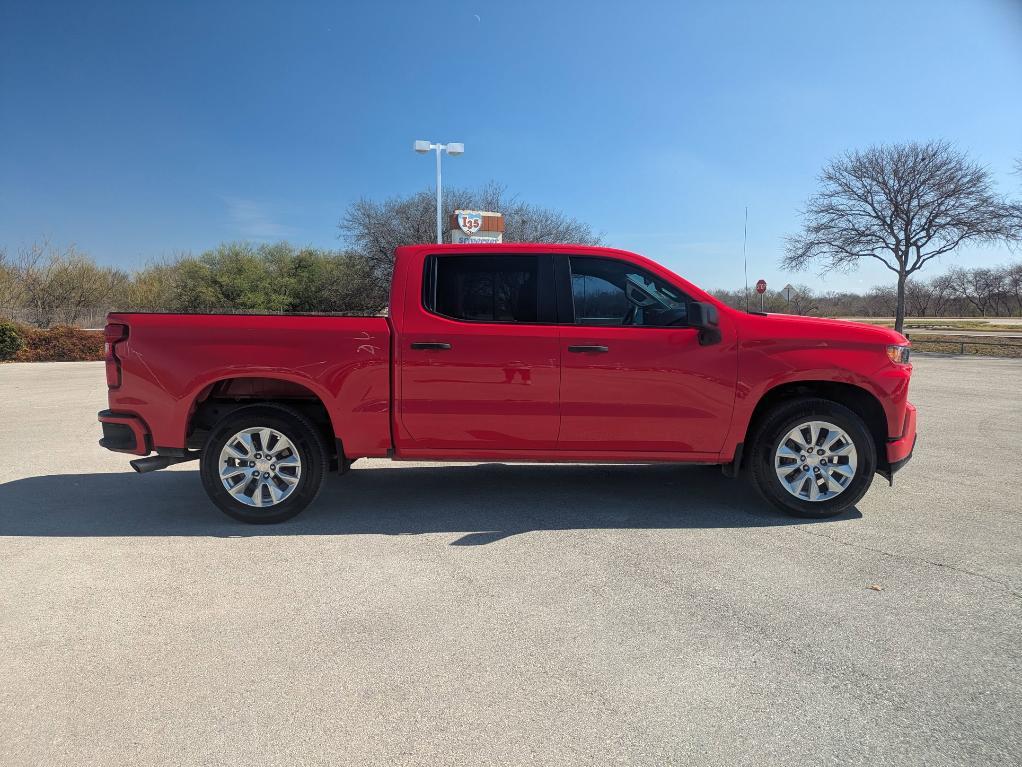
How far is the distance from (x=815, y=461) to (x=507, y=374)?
2290 millimetres

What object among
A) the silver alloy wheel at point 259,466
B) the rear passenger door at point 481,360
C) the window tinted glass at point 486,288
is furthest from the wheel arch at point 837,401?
the silver alloy wheel at point 259,466

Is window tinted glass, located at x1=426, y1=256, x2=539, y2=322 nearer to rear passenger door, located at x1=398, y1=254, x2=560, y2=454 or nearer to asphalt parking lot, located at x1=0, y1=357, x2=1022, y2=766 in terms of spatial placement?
rear passenger door, located at x1=398, y1=254, x2=560, y2=454

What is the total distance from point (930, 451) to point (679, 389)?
13.7 ft

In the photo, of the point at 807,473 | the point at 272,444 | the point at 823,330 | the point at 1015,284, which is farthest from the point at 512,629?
the point at 1015,284

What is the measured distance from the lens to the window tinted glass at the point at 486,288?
4879mm

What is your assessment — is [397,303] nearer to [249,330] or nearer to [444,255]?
[444,255]

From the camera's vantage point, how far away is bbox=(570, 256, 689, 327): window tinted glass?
16.0 ft

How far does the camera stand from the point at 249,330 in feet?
15.6

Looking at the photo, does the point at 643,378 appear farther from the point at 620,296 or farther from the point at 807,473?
the point at 807,473

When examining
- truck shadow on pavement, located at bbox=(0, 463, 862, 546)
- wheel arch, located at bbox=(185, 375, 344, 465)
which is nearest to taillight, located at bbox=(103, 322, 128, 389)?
wheel arch, located at bbox=(185, 375, 344, 465)

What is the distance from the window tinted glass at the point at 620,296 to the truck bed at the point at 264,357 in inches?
55.5

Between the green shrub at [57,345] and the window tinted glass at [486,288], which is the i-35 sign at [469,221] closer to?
the green shrub at [57,345]

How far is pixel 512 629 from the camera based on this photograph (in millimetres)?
3238

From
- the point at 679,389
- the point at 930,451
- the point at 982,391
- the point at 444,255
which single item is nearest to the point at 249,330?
the point at 444,255
